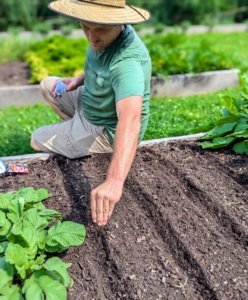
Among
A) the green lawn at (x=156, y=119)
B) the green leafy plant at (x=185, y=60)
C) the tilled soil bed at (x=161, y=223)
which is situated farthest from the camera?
the green leafy plant at (x=185, y=60)

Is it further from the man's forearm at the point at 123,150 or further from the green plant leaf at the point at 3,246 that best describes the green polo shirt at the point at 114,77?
the green plant leaf at the point at 3,246

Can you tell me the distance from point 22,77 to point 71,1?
3.30 meters

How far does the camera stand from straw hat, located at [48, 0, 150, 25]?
2.68m

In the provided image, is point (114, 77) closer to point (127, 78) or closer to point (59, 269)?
point (127, 78)

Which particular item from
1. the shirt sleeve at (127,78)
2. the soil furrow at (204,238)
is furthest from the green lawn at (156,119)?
the shirt sleeve at (127,78)

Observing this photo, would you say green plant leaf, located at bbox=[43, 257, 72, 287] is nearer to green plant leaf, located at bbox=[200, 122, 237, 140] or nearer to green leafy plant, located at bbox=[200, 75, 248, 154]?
green leafy plant, located at bbox=[200, 75, 248, 154]

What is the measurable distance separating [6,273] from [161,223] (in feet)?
3.16

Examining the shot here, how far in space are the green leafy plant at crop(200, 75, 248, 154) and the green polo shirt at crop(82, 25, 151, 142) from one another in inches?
24.9

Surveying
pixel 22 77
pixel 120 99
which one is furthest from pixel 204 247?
pixel 22 77

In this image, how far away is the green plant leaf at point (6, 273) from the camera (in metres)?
2.30

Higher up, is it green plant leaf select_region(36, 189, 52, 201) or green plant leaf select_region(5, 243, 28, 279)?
green plant leaf select_region(5, 243, 28, 279)

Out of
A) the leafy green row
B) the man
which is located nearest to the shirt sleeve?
the man

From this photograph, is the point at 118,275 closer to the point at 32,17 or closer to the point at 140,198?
the point at 140,198

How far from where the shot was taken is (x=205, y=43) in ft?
21.6
